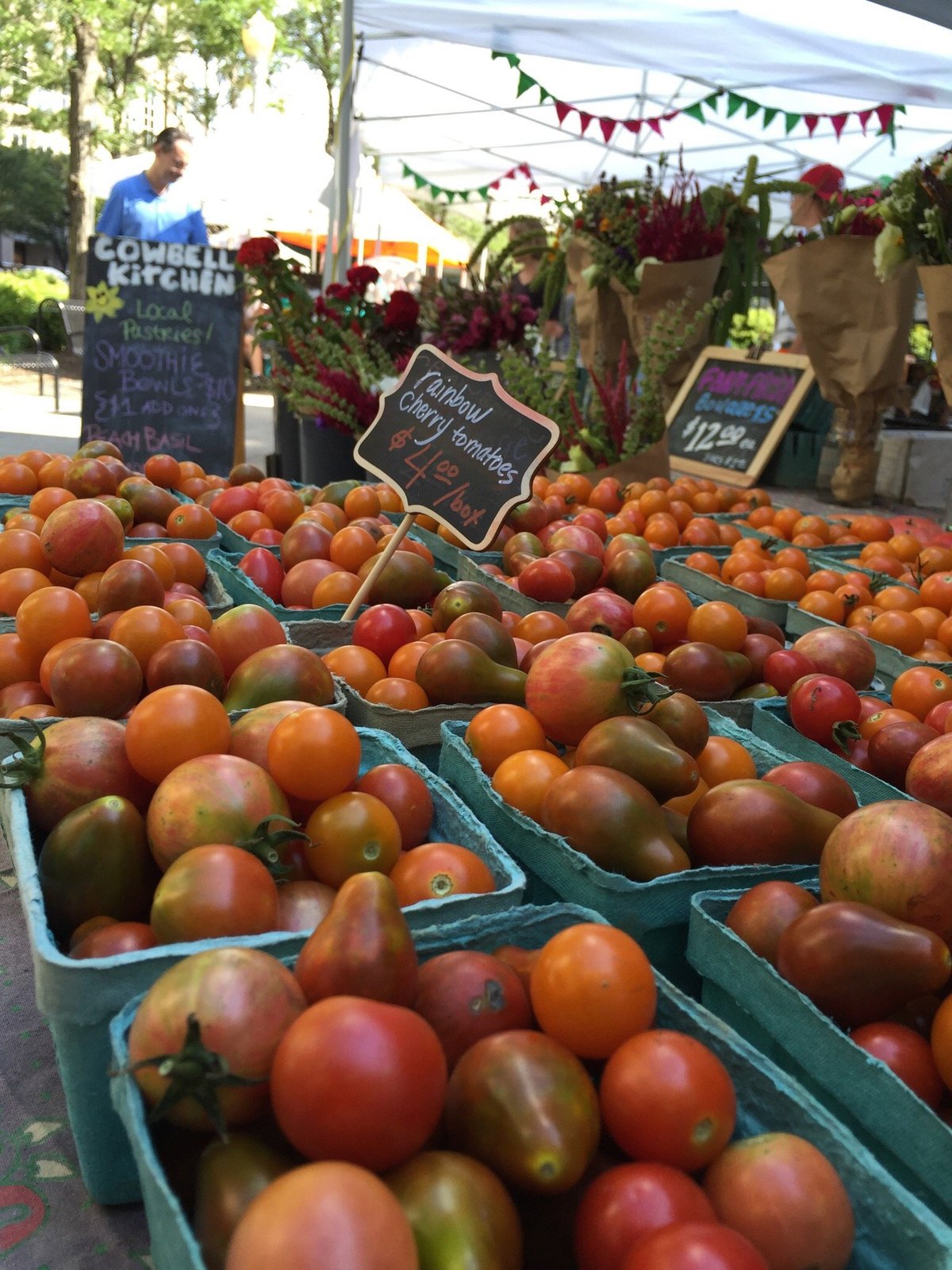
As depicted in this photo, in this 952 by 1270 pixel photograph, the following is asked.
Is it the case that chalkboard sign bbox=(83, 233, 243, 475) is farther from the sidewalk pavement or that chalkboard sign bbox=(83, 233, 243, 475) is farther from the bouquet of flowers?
the sidewalk pavement

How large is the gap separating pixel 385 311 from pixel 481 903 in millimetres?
4213

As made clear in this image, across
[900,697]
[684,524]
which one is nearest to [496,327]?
[684,524]

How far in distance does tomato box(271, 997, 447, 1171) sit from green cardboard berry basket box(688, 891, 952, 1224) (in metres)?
0.49

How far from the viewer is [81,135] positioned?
1560 cm

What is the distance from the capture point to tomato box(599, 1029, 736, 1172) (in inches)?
35.6

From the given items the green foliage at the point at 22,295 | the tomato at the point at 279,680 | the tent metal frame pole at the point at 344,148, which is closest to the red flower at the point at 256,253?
the tent metal frame pole at the point at 344,148

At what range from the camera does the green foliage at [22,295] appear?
1678 centimetres

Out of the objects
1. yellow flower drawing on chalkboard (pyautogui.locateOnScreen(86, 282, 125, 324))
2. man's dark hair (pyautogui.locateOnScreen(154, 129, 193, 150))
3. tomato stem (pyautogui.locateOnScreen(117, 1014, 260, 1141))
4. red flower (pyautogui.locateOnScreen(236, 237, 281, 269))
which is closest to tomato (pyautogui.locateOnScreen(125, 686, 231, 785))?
tomato stem (pyautogui.locateOnScreen(117, 1014, 260, 1141))

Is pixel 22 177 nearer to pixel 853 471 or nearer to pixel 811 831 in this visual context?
pixel 853 471

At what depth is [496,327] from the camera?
15.9 feet

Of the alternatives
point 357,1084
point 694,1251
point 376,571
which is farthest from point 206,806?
point 376,571

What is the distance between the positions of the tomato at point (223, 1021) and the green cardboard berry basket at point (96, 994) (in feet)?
0.44

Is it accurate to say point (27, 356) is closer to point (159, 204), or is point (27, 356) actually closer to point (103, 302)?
point (159, 204)

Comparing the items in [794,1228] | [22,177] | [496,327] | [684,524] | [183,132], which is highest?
[22,177]
